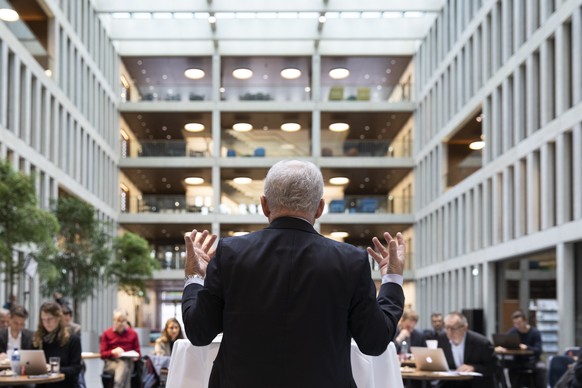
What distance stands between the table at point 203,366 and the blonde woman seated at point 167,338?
9388mm

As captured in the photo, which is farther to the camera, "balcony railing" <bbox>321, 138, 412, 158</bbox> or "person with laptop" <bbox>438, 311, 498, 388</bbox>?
"balcony railing" <bbox>321, 138, 412, 158</bbox>

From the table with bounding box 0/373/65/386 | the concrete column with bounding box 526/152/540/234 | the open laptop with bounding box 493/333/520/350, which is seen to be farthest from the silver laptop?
the concrete column with bounding box 526/152/540/234

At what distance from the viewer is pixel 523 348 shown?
60.7ft

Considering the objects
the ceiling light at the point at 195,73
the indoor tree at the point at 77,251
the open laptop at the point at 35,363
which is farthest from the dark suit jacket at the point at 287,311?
the ceiling light at the point at 195,73

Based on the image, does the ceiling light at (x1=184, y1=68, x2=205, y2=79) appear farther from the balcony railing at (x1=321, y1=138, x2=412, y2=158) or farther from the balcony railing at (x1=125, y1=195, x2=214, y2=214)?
the balcony railing at (x1=321, y1=138, x2=412, y2=158)

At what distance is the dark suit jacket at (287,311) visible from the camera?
10.5 feet

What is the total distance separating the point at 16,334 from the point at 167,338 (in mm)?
2441

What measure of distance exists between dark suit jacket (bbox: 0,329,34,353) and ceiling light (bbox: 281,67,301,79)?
38.5 m

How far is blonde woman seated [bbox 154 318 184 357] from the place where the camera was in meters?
13.3

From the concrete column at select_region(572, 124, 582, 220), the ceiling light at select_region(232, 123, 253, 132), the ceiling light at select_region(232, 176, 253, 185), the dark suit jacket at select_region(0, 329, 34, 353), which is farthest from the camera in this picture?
the ceiling light at select_region(232, 123, 253, 132)

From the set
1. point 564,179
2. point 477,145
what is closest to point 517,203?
point 564,179

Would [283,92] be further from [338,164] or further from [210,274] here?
[210,274]

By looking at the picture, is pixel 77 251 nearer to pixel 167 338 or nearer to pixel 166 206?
pixel 166 206

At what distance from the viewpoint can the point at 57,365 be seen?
10.1 metres
